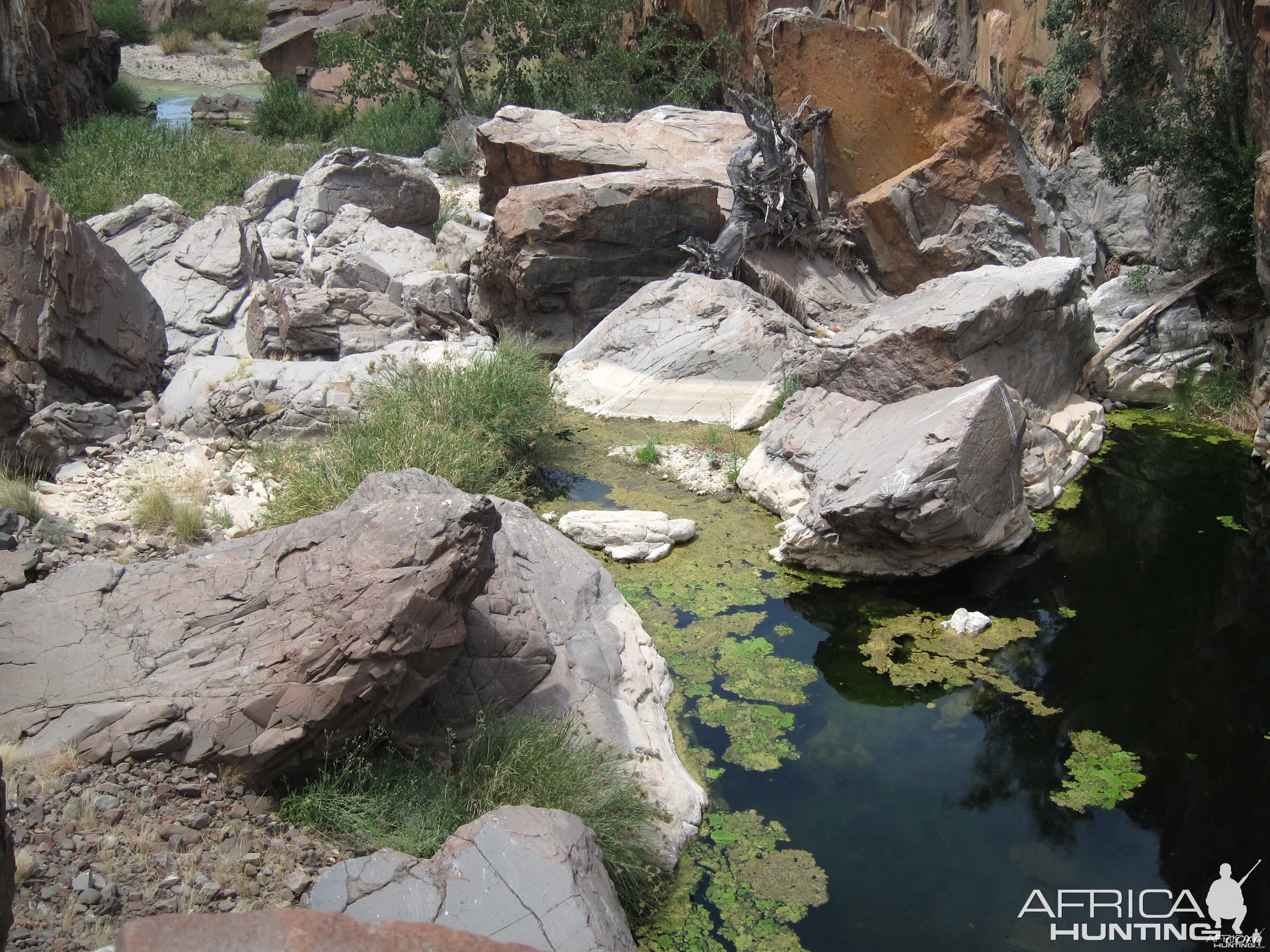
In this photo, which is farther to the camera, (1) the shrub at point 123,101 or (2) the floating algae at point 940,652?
(1) the shrub at point 123,101

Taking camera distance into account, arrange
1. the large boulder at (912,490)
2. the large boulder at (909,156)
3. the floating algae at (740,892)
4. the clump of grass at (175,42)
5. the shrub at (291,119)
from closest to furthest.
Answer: the floating algae at (740,892) → the large boulder at (912,490) → the large boulder at (909,156) → the shrub at (291,119) → the clump of grass at (175,42)

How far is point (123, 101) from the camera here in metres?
20.8

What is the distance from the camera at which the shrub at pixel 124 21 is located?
2661 centimetres

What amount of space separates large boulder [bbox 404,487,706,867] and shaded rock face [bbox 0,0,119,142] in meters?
15.1

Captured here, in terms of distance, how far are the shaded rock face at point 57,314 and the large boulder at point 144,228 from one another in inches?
74.6

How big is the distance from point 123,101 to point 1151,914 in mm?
23413

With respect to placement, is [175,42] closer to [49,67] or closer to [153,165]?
[49,67]

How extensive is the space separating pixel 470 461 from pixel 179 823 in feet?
12.9

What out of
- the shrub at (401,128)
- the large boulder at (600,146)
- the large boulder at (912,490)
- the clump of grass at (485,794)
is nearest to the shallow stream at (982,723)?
the large boulder at (912,490)

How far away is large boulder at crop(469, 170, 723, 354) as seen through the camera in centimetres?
1078

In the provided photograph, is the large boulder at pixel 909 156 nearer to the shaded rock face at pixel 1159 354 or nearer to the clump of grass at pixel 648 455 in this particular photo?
the shaded rock face at pixel 1159 354

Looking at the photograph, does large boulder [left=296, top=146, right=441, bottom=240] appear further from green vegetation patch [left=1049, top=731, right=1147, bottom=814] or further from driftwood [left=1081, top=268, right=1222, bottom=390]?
green vegetation patch [left=1049, top=731, right=1147, bottom=814]

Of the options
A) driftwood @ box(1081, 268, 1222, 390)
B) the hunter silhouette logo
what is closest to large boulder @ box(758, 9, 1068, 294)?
driftwood @ box(1081, 268, 1222, 390)

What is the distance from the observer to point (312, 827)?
3.88 meters
